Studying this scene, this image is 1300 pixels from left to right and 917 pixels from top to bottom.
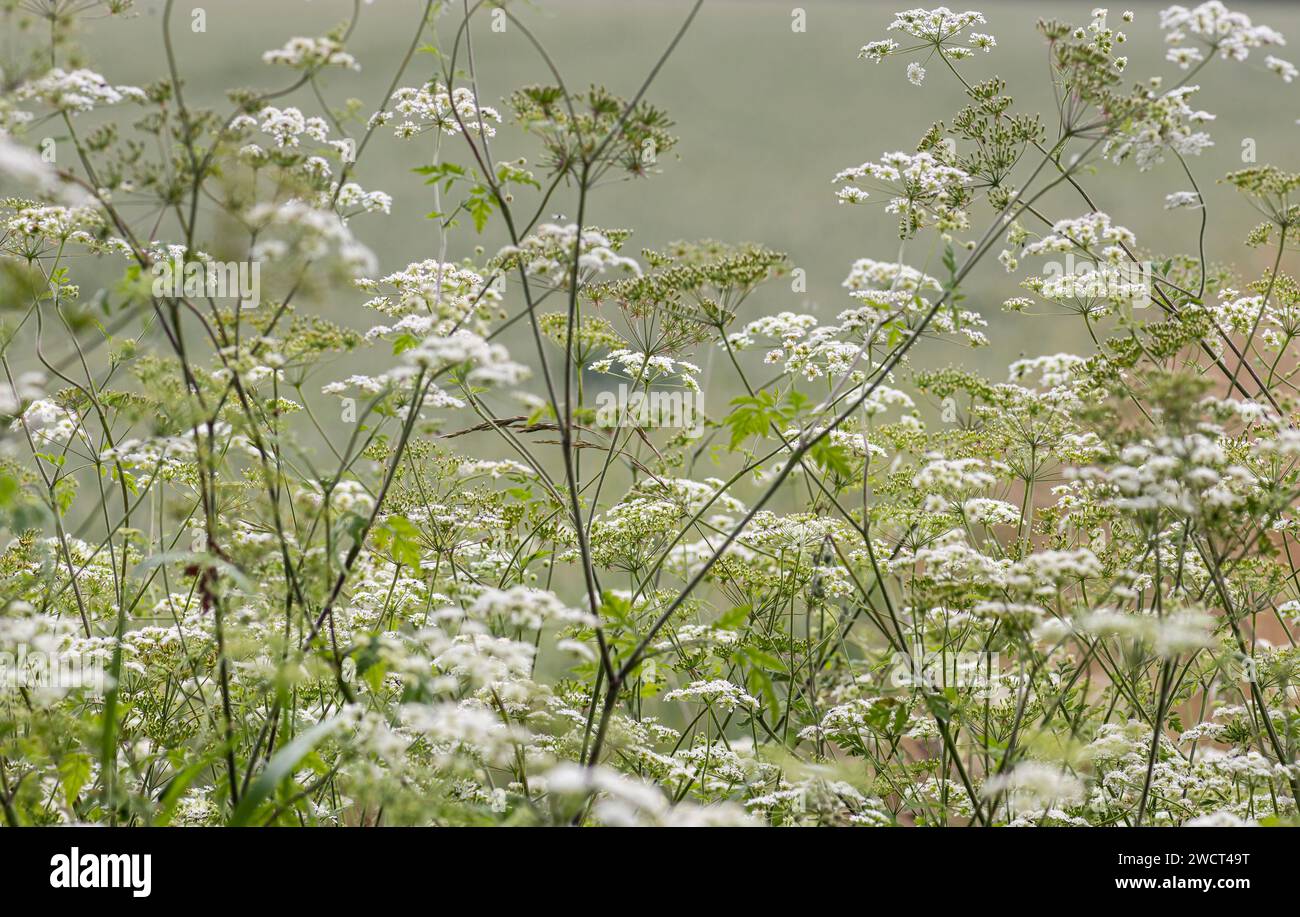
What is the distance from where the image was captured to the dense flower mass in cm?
241

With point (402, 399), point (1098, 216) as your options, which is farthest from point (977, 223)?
point (402, 399)

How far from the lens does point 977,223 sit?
8.16m

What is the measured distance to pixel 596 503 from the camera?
3.56m

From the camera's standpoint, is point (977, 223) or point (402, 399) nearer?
point (402, 399)

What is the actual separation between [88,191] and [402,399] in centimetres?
90

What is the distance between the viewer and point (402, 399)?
278 centimetres

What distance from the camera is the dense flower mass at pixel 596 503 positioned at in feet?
7.90
